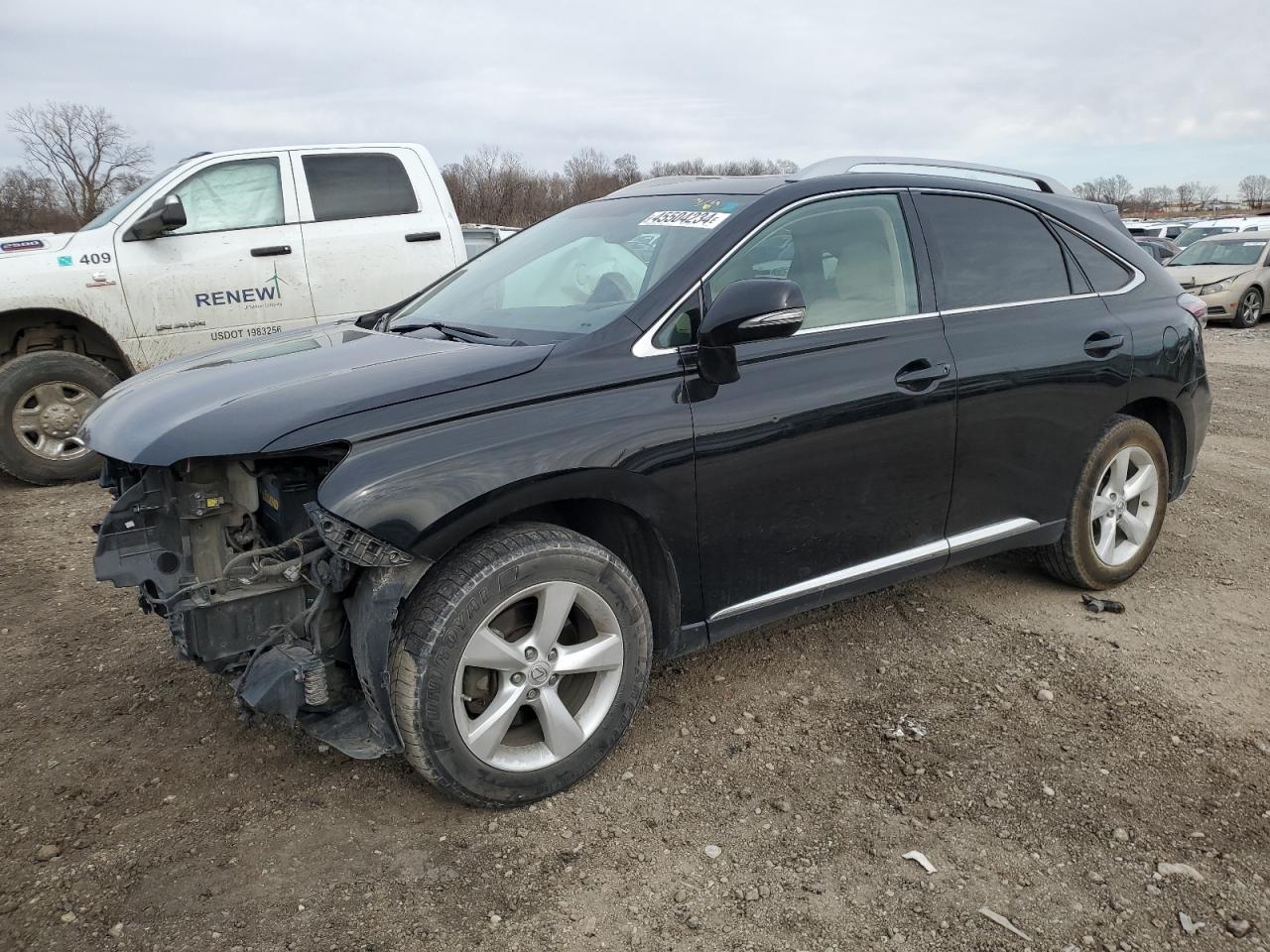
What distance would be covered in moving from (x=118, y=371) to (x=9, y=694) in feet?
11.8

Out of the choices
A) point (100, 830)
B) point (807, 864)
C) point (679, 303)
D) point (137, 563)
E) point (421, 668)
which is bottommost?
point (807, 864)

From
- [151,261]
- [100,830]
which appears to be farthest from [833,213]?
[151,261]

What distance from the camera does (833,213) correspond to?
137 inches

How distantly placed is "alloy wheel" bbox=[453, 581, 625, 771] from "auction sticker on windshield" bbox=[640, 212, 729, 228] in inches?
52.9

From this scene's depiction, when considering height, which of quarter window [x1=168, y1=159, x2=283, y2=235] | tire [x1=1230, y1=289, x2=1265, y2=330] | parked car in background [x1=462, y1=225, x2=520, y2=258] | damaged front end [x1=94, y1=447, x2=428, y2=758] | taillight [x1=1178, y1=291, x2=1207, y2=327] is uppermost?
quarter window [x1=168, y1=159, x2=283, y2=235]

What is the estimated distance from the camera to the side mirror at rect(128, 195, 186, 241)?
6172 millimetres

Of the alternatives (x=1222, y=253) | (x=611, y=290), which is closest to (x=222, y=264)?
(x=611, y=290)

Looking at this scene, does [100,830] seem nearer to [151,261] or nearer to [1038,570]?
[1038,570]

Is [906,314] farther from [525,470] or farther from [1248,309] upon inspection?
[1248,309]

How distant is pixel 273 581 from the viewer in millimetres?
2707

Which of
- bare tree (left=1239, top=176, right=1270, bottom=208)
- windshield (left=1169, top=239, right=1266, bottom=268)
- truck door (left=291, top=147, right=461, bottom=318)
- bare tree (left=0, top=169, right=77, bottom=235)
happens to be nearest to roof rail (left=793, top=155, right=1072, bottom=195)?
truck door (left=291, top=147, right=461, bottom=318)

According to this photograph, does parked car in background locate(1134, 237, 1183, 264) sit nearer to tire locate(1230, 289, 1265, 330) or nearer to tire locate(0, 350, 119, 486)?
tire locate(0, 350, 119, 486)

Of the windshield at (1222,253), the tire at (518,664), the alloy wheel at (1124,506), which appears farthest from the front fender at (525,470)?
the windshield at (1222,253)

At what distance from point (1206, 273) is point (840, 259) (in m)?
16.3
